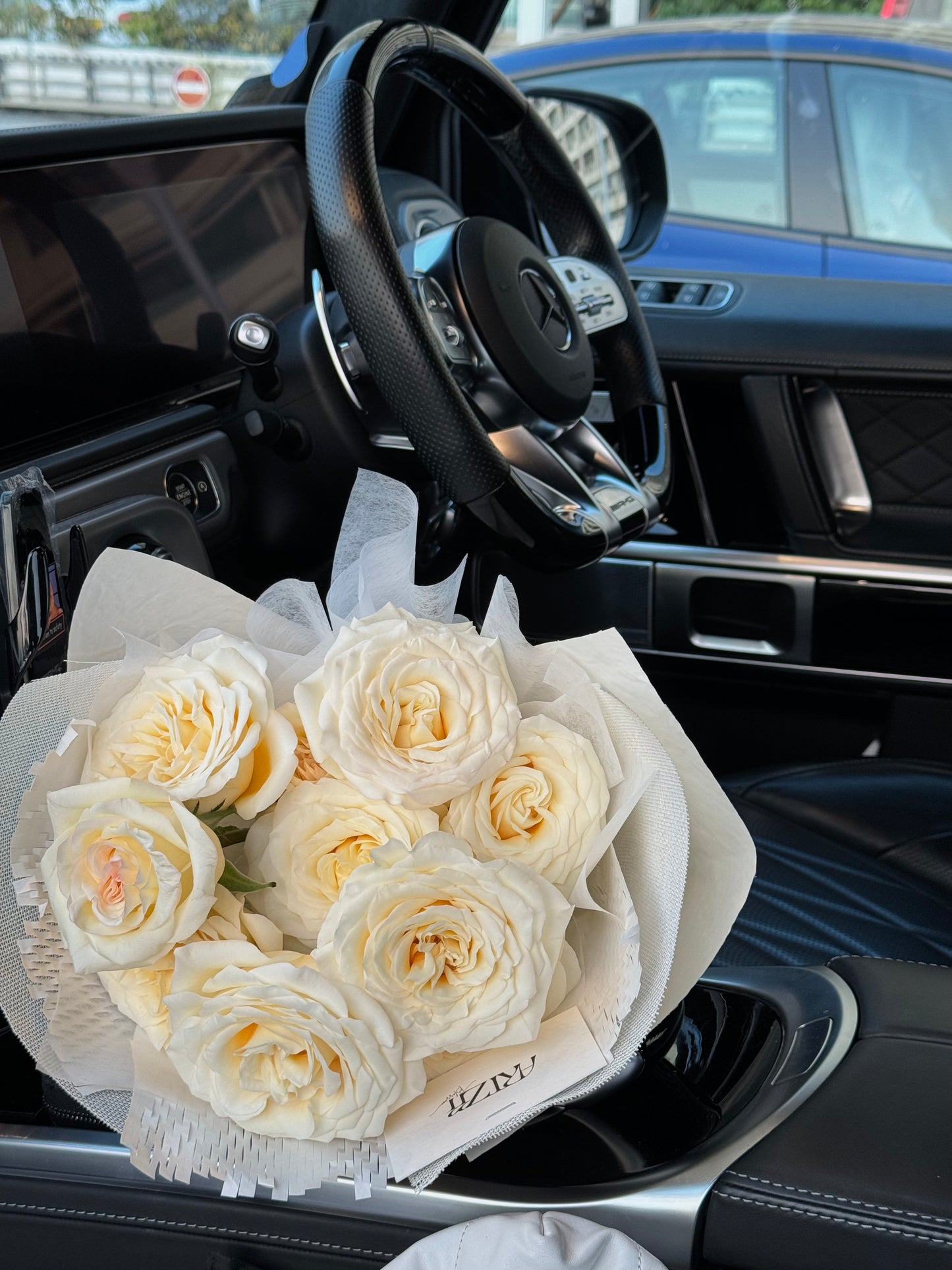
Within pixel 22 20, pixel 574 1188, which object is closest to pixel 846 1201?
pixel 574 1188

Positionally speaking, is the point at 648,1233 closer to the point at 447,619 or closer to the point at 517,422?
the point at 447,619

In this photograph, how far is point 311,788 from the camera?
1.73ft

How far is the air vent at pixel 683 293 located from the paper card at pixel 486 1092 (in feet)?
5.24

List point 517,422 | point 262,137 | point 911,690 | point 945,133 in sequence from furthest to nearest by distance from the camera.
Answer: point 945,133 < point 911,690 < point 262,137 < point 517,422

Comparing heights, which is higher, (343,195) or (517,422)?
(343,195)

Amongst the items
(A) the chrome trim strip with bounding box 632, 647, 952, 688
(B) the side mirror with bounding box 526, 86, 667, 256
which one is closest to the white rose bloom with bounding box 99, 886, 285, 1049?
(A) the chrome trim strip with bounding box 632, 647, 952, 688

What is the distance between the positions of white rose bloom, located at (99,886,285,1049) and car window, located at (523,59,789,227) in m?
1.82

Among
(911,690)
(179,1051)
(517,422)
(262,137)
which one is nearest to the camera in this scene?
(179,1051)

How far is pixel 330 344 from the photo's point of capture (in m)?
1.26

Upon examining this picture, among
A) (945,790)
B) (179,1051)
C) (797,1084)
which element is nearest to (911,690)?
(945,790)

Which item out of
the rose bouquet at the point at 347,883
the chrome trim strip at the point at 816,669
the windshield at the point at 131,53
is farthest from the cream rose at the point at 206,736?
the chrome trim strip at the point at 816,669

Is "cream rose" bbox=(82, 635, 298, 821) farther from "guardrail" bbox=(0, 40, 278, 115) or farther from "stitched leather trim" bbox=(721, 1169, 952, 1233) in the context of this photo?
"guardrail" bbox=(0, 40, 278, 115)

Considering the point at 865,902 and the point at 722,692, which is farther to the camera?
the point at 722,692

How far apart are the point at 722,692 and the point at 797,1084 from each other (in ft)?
4.14
